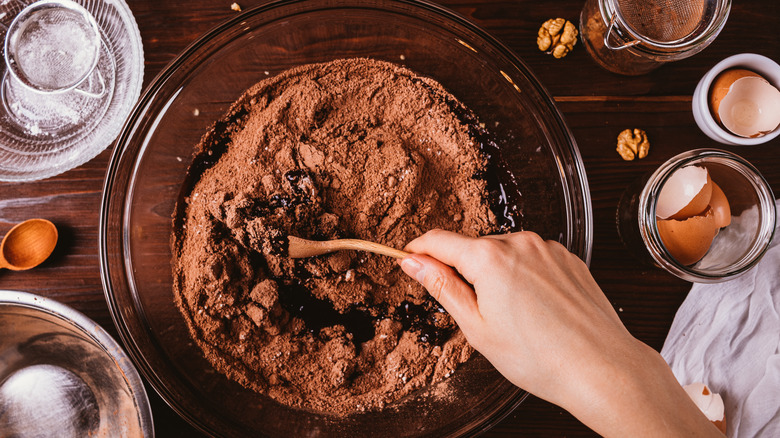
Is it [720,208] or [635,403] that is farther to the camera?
[720,208]

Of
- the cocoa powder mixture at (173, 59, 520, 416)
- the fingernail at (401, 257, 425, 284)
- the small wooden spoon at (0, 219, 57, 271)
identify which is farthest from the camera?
the small wooden spoon at (0, 219, 57, 271)

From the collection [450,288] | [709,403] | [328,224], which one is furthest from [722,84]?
[328,224]

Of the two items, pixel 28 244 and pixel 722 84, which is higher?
pixel 722 84

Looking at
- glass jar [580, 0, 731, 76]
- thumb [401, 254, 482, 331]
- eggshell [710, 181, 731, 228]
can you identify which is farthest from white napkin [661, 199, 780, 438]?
thumb [401, 254, 482, 331]

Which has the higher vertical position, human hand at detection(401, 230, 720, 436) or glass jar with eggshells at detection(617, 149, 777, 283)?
glass jar with eggshells at detection(617, 149, 777, 283)

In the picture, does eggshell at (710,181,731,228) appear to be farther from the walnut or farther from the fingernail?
the fingernail

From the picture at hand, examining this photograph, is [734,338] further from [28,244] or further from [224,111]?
[28,244]

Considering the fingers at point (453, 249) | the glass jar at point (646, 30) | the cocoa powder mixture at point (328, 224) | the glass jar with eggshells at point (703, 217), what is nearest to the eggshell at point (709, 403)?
the glass jar with eggshells at point (703, 217)

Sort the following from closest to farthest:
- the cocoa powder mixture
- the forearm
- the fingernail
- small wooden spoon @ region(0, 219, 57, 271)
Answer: the forearm, the fingernail, the cocoa powder mixture, small wooden spoon @ region(0, 219, 57, 271)
